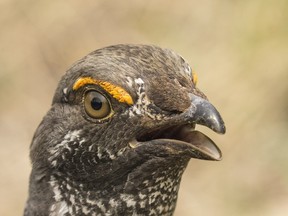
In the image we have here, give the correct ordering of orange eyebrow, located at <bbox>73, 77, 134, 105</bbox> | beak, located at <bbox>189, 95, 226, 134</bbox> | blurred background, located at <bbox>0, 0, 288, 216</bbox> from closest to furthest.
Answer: beak, located at <bbox>189, 95, 226, 134</bbox>
orange eyebrow, located at <bbox>73, 77, 134, 105</bbox>
blurred background, located at <bbox>0, 0, 288, 216</bbox>

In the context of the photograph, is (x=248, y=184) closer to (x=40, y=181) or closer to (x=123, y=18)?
(x=123, y=18)

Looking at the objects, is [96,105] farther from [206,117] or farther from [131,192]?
[206,117]

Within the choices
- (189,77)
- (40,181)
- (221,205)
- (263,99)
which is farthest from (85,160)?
(263,99)

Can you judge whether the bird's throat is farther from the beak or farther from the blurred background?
the blurred background

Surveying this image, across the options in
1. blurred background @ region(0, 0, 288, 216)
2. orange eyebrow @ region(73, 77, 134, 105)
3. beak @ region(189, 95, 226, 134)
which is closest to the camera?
Answer: beak @ region(189, 95, 226, 134)

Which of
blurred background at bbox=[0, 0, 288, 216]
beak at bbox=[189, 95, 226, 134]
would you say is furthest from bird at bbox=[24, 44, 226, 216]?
blurred background at bbox=[0, 0, 288, 216]

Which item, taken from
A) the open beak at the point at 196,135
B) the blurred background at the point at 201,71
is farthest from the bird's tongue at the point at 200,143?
the blurred background at the point at 201,71

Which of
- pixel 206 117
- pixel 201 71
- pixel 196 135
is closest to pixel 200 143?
pixel 196 135
